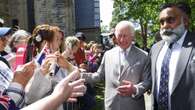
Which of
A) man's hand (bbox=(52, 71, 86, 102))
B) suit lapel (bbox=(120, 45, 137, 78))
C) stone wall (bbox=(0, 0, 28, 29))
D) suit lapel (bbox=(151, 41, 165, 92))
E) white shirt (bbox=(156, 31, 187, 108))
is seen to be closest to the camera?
man's hand (bbox=(52, 71, 86, 102))

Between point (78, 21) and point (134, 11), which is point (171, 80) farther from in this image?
point (78, 21)

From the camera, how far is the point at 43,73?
Answer: 18.2 feet

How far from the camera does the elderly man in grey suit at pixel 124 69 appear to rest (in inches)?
249

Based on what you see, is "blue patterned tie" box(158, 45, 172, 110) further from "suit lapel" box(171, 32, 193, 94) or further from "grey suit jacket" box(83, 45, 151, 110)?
"grey suit jacket" box(83, 45, 151, 110)

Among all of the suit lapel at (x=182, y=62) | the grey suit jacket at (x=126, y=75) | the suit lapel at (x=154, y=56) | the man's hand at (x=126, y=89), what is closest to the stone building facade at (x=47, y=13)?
the grey suit jacket at (x=126, y=75)

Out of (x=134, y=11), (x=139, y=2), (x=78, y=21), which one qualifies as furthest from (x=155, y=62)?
(x=78, y=21)

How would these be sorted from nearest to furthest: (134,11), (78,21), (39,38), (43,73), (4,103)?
1. (4,103)
2. (43,73)
3. (39,38)
4. (134,11)
5. (78,21)

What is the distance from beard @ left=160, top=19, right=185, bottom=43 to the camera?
17.8 feet

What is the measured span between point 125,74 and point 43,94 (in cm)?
119

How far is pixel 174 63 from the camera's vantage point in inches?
209

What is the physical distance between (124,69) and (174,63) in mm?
1179

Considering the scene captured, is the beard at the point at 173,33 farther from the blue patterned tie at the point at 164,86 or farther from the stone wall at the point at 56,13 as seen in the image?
the stone wall at the point at 56,13

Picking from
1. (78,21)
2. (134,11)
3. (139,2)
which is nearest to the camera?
(139,2)

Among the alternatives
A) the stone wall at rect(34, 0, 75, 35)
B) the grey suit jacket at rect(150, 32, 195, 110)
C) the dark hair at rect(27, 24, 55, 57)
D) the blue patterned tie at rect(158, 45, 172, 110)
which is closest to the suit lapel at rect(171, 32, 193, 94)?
the grey suit jacket at rect(150, 32, 195, 110)
